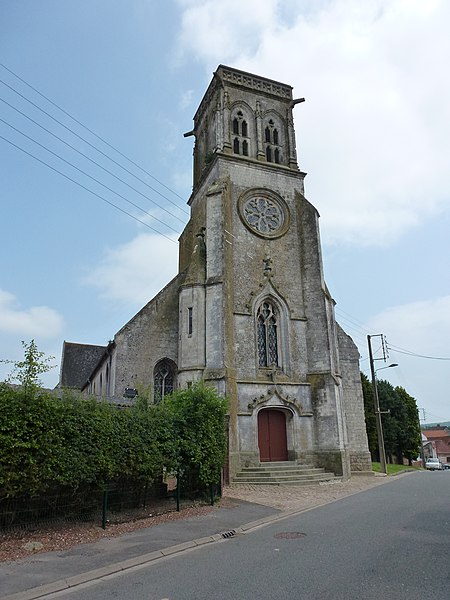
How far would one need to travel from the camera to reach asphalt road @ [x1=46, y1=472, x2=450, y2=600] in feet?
19.3

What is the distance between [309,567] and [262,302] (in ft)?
55.9

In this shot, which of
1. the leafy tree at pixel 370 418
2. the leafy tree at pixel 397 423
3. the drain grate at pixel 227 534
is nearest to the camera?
the drain grate at pixel 227 534

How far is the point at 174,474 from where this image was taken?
1277 centimetres

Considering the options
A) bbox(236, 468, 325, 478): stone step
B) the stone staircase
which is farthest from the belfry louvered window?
bbox(236, 468, 325, 478): stone step

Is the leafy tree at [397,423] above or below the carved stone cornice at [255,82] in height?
below

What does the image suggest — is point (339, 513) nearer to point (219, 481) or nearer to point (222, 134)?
point (219, 481)

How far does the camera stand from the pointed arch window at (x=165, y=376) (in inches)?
912

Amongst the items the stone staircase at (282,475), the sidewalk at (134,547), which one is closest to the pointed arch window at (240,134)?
the stone staircase at (282,475)

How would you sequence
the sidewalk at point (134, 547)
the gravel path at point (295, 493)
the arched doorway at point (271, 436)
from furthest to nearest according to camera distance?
the arched doorway at point (271, 436)
the gravel path at point (295, 493)
the sidewalk at point (134, 547)

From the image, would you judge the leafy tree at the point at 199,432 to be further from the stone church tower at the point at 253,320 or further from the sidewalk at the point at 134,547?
the stone church tower at the point at 253,320

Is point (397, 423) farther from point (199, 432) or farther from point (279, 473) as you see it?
point (199, 432)

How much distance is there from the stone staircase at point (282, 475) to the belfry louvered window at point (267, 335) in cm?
474

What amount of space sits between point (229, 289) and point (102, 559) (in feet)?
51.1

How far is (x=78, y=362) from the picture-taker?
4225 centimetres
